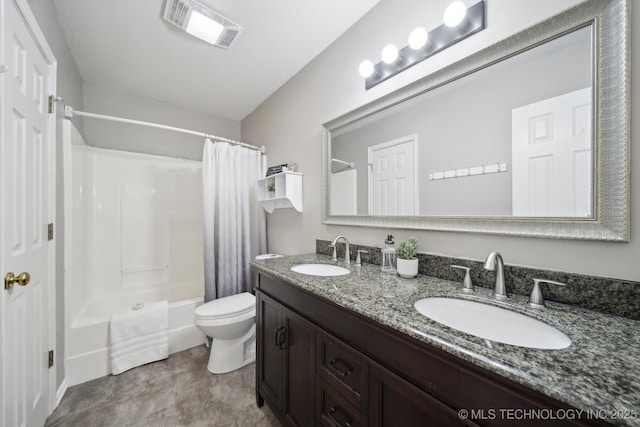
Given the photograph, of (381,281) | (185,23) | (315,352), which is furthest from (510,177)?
(185,23)

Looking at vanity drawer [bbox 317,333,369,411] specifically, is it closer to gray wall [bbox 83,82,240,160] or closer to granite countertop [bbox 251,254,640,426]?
granite countertop [bbox 251,254,640,426]

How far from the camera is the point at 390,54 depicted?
4.23 ft

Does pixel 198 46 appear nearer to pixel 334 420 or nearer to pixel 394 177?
pixel 394 177

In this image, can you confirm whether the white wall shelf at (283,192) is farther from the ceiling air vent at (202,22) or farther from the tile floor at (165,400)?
the tile floor at (165,400)

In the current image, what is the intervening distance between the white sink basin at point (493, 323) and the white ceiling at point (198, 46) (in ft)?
5.47

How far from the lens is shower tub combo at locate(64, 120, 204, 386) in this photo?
5.67 feet

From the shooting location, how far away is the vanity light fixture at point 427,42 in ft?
3.35

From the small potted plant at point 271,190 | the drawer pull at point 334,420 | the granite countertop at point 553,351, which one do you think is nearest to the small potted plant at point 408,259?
the granite countertop at point 553,351

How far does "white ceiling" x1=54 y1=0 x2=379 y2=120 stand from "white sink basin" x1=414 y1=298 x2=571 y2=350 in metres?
1.67

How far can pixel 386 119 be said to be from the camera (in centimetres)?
139

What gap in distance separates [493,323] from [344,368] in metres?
0.53

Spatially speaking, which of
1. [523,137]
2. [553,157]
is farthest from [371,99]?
[553,157]

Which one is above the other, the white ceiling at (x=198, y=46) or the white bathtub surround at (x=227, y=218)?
the white ceiling at (x=198, y=46)

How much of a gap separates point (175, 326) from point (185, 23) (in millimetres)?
2274
